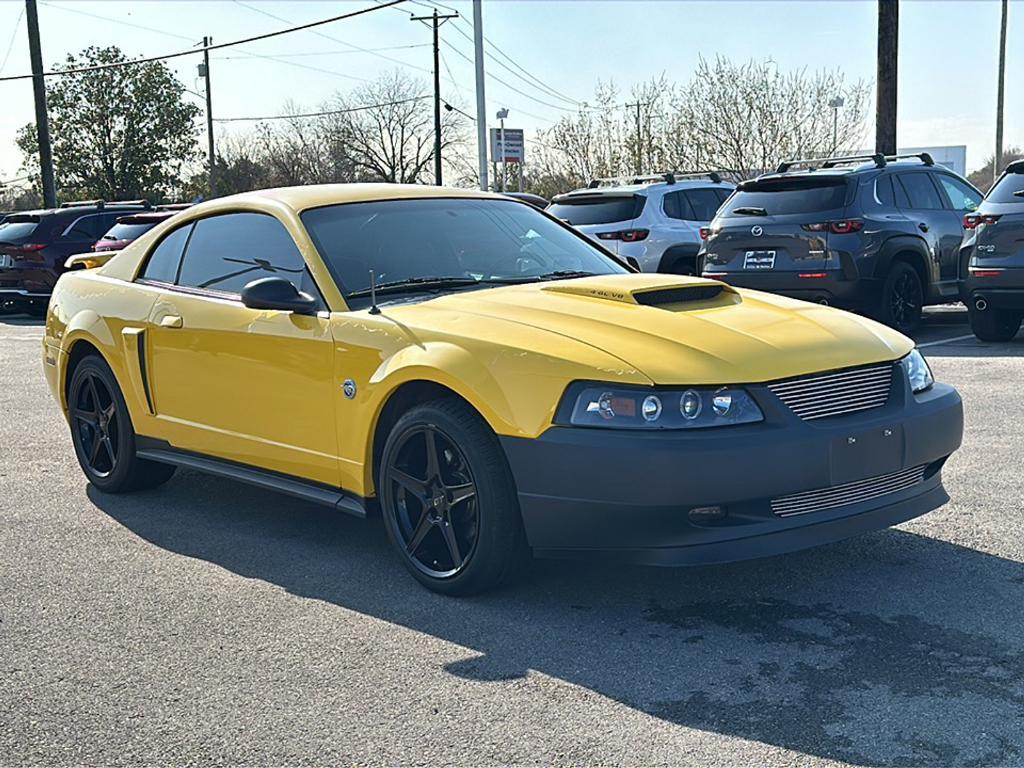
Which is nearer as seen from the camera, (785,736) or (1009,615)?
(785,736)

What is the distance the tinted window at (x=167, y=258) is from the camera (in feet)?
19.8

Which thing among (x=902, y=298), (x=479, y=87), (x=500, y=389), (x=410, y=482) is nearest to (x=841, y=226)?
(x=902, y=298)

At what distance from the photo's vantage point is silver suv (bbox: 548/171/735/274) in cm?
1462

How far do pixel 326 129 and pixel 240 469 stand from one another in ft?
218

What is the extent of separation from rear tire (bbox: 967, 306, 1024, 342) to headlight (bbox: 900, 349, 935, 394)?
6.69m

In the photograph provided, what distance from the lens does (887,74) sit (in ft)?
60.8

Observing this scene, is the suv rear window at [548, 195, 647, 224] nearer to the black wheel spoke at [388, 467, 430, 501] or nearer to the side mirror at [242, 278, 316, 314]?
the side mirror at [242, 278, 316, 314]

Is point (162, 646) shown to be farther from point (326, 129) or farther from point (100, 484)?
point (326, 129)

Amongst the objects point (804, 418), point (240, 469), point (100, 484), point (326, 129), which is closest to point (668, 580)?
point (804, 418)

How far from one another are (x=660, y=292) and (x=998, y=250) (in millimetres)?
6743

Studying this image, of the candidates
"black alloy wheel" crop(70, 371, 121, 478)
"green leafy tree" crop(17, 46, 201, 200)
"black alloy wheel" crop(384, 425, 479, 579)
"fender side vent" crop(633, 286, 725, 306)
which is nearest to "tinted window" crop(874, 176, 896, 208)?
"fender side vent" crop(633, 286, 725, 306)

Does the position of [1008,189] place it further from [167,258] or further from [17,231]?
[17,231]

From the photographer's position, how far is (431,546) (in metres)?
4.62

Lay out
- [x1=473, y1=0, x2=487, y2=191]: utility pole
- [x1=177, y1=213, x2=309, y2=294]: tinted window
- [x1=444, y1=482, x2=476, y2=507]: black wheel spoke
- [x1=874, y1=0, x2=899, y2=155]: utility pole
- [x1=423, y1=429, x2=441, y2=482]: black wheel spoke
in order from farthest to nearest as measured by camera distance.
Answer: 1. [x1=473, y1=0, x2=487, y2=191]: utility pole
2. [x1=874, y1=0, x2=899, y2=155]: utility pole
3. [x1=177, y1=213, x2=309, y2=294]: tinted window
4. [x1=423, y1=429, x2=441, y2=482]: black wheel spoke
5. [x1=444, y1=482, x2=476, y2=507]: black wheel spoke
